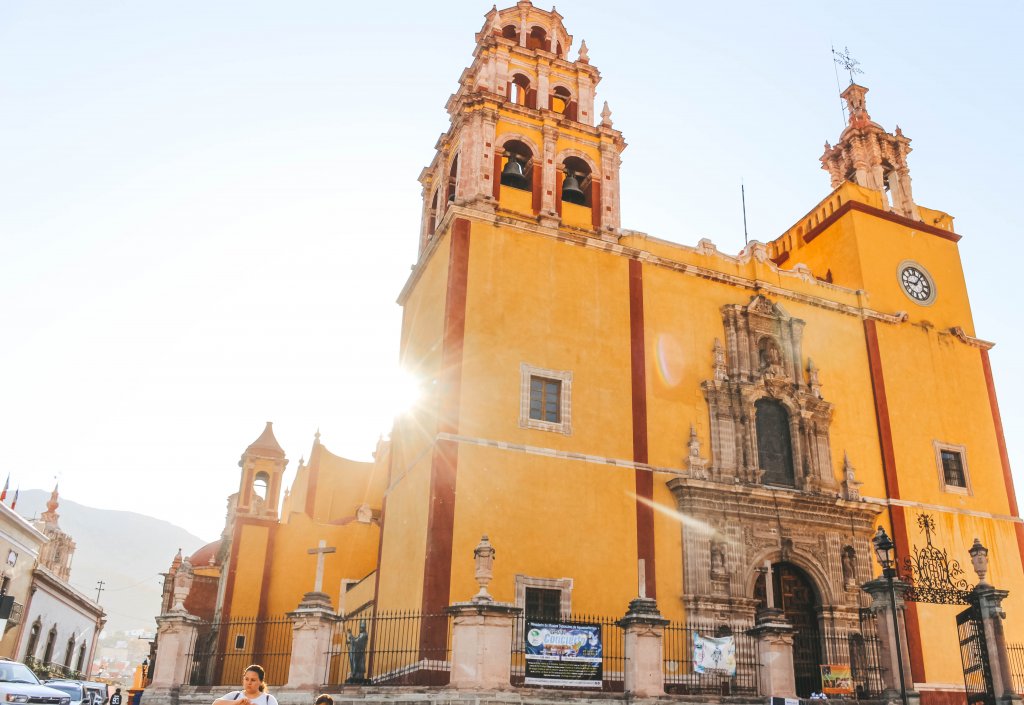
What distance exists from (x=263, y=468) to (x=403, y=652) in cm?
1517

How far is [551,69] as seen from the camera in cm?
2528

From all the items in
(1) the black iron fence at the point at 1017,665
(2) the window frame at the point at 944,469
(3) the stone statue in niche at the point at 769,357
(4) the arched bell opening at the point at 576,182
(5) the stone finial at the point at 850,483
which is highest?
(4) the arched bell opening at the point at 576,182

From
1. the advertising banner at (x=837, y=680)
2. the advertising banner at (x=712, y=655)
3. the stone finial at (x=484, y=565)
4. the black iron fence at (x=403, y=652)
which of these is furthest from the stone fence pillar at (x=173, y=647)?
the advertising banner at (x=837, y=680)

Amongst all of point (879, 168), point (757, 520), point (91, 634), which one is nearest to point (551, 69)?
point (879, 168)

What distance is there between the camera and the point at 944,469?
24219 mm

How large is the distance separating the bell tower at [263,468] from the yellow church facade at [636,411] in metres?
1.60

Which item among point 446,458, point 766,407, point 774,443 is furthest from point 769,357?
point 446,458

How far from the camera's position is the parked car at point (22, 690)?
16.0 m

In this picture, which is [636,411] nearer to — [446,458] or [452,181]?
[446,458]

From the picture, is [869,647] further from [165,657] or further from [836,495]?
[165,657]

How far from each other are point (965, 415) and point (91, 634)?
46853 millimetres

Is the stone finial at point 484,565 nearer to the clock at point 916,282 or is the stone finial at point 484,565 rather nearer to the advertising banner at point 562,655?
the advertising banner at point 562,655

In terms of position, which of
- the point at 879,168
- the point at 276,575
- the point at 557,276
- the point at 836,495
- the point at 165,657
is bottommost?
the point at 165,657

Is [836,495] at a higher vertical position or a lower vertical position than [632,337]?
lower
